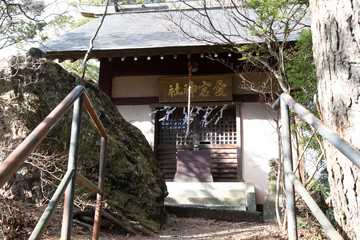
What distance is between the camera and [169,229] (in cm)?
451

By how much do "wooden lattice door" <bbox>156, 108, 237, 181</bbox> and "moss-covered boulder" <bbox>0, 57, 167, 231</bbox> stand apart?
328cm

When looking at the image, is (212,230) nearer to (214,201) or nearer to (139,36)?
(214,201)

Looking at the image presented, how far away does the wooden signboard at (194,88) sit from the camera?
8.00 meters

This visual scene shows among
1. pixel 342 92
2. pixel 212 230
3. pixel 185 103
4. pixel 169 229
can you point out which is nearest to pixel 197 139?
pixel 185 103

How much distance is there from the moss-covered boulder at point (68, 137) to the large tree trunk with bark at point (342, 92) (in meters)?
2.59

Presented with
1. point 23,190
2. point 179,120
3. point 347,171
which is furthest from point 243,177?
point 347,171

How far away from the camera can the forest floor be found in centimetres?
274

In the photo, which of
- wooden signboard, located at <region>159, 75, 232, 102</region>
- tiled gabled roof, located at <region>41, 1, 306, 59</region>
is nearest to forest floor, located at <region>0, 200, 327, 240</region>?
tiled gabled roof, located at <region>41, 1, 306, 59</region>

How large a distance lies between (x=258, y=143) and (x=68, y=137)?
4961 millimetres

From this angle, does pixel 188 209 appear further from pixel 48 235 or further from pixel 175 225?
pixel 48 235

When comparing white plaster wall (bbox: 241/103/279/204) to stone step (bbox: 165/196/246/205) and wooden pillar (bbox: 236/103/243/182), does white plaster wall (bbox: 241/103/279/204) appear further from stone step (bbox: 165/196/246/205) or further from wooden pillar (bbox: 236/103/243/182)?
stone step (bbox: 165/196/246/205)

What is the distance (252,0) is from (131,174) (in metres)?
2.78

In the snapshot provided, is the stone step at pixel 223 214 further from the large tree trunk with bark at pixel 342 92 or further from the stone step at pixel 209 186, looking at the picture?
the large tree trunk with bark at pixel 342 92

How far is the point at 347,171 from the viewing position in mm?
1586
